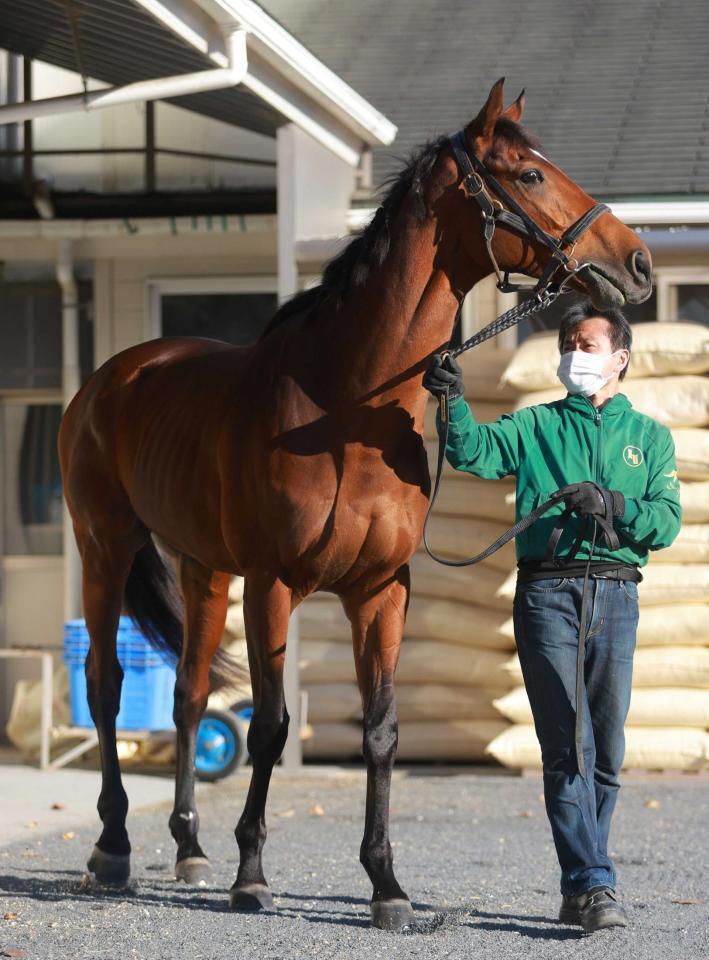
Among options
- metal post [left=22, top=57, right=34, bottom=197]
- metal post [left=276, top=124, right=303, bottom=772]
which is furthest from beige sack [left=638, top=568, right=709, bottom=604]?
metal post [left=22, top=57, right=34, bottom=197]

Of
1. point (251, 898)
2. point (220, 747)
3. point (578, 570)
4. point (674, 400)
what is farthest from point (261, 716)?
point (674, 400)

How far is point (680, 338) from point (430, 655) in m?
2.26

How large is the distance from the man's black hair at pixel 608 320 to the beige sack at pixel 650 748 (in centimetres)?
Answer: 383

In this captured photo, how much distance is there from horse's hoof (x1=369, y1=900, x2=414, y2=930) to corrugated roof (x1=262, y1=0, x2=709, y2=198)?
5.48 m

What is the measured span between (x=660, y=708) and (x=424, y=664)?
4.45 ft

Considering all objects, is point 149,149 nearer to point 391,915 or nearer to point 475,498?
point 475,498

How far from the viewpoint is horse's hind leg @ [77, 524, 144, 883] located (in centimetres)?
564

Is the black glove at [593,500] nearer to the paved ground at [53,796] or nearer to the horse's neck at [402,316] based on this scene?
the horse's neck at [402,316]

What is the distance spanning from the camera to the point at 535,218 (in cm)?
446

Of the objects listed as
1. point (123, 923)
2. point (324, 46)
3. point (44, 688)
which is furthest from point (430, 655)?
point (324, 46)

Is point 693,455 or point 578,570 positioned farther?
point 693,455

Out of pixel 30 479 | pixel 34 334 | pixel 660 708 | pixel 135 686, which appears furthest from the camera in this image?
pixel 30 479

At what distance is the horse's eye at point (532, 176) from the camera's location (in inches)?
176

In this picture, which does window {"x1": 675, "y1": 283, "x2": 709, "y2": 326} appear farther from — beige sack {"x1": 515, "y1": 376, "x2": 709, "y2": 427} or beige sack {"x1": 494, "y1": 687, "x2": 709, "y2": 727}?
beige sack {"x1": 494, "y1": 687, "x2": 709, "y2": 727}
